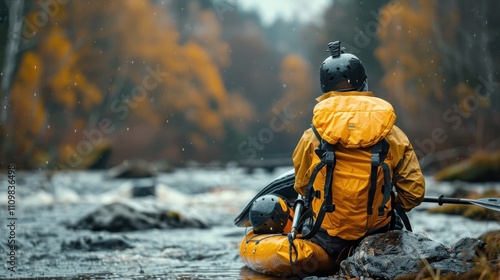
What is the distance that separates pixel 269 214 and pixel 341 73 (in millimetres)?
1255

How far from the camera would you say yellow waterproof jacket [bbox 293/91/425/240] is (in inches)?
182

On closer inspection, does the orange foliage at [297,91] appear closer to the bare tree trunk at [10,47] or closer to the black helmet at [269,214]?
the bare tree trunk at [10,47]

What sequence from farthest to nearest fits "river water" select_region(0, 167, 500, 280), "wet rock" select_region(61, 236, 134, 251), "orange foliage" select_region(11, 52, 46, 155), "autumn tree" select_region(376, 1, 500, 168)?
"orange foliage" select_region(11, 52, 46, 155), "autumn tree" select_region(376, 1, 500, 168), "wet rock" select_region(61, 236, 134, 251), "river water" select_region(0, 167, 500, 280)

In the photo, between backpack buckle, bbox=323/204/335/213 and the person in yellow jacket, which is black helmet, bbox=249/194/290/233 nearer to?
the person in yellow jacket

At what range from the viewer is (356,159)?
473cm

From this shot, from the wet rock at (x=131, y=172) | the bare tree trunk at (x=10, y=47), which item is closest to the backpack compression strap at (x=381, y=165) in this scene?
the wet rock at (x=131, y=172)

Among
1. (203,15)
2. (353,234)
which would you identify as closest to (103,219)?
(353,234)

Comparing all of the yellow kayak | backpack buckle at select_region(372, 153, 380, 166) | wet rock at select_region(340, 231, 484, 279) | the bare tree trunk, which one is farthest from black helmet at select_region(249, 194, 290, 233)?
the bare tree trunk

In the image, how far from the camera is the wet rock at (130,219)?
9.83 metres

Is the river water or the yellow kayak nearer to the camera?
the yellow kayak

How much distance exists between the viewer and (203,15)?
4106 centimetres

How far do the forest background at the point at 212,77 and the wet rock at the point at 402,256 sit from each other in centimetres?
1650

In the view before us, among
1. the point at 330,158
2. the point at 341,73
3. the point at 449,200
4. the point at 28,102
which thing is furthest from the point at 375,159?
the point at 28,102

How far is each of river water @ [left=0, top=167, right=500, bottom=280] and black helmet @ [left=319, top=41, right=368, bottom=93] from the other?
156 cm
